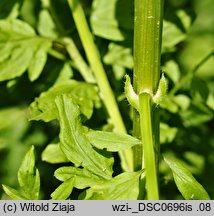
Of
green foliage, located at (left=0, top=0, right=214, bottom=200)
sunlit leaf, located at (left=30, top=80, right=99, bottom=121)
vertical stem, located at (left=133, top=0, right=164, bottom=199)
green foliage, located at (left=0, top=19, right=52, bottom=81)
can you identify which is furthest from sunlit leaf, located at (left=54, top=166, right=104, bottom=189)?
green foliage, located at (left=0, top=19, right=52, bottom=81)

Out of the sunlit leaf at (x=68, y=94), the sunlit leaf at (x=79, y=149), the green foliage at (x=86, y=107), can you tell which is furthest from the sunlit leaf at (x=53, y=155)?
the sunlit leaf at (x=79, y=149)

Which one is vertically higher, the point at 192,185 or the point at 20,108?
the point at 192,185

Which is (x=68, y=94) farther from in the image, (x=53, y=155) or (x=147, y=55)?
(x=147, y=55)

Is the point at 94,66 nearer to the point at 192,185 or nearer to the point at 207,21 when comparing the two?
the point at 192,185

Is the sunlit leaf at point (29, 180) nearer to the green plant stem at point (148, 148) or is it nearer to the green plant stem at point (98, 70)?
the green plant stem at point (148, 148)

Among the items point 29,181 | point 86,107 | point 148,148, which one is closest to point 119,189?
point 148,148

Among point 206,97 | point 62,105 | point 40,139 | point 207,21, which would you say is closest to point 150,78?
point 62,105
